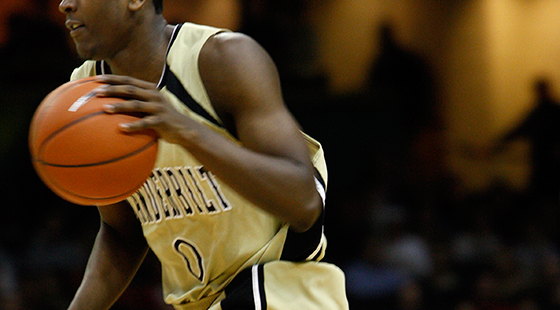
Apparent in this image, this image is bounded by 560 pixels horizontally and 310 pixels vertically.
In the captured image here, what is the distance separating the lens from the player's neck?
83.9 inches

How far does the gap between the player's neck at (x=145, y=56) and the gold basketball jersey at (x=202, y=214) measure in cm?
4

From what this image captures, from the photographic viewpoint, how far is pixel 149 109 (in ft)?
5.15

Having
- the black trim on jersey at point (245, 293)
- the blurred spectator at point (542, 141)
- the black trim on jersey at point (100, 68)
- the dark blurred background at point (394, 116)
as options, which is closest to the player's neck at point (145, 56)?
the black trim on jersey at point (100, 68)

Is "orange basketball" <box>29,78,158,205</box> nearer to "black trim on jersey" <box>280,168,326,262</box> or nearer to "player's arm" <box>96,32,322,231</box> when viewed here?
"player's arm" <box>96,32,322,231</box>

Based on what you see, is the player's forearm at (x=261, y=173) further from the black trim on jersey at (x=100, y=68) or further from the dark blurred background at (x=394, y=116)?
the dark blurred background at (x=394, y=116)

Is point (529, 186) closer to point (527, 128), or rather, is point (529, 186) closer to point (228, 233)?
point (527, 128)

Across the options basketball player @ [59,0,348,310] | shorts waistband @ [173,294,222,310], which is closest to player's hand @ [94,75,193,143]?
basketball player @ [59,0,348,310]

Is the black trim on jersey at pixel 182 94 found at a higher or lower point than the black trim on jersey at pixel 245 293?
higher

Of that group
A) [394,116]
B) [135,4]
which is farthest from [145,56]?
[394,116]

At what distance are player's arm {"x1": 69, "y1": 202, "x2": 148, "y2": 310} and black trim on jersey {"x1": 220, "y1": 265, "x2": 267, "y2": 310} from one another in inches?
21.9

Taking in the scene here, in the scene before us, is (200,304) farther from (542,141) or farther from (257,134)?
(542,141)

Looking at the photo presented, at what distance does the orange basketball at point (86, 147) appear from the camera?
169 centimetres

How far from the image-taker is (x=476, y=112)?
6.23 m

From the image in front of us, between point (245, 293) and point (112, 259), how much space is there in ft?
2.13
